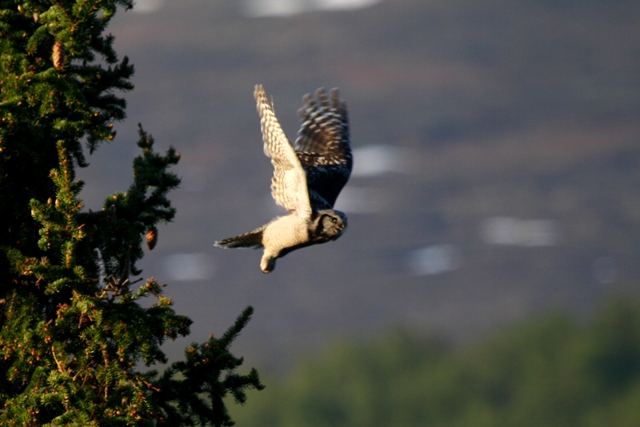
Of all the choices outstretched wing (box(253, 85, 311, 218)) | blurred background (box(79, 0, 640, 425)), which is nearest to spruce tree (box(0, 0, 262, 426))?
outstretched wing (box(253, 85, 311, 218))

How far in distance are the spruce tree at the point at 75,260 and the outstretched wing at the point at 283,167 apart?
1.01 m

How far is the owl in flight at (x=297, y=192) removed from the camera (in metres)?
7.86

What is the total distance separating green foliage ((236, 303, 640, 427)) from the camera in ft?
123

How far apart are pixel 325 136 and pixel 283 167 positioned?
2.37 meters

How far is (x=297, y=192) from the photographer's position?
8.08 metres

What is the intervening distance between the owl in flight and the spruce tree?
1.04 meters

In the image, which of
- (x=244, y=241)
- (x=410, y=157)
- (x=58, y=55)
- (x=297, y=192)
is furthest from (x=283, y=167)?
(x=410, y=157)

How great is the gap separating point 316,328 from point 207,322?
4.45 metres

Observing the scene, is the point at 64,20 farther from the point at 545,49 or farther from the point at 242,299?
the point at 545,49

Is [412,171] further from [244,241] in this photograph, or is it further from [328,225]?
[328,225]

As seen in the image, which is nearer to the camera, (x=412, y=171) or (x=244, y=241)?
(x=244, y=241)

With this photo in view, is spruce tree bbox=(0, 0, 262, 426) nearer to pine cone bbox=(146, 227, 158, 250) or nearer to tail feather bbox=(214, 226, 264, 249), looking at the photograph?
pine cone bbox=(146, 227, 158, 250)

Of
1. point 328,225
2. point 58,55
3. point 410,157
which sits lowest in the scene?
point 410,157

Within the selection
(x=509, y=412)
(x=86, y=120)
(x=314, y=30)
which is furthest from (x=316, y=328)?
(x=86, y=120)
